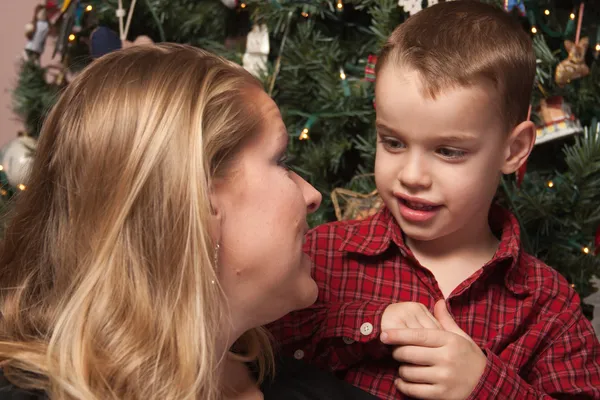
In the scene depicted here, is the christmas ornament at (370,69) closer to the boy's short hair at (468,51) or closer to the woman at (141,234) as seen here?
the boy's short hair at (468,51)

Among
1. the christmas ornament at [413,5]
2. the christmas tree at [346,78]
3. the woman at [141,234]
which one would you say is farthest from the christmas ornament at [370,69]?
the woman at [141,234]

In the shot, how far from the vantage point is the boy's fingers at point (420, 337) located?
1.12 metres

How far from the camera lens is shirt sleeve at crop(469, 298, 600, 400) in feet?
3.94

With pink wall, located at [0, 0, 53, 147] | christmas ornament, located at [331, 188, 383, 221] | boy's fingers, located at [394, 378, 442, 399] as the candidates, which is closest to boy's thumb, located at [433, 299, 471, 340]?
boy's fingers, located at [394, 378, 442, 399]

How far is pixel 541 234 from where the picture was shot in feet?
5.54

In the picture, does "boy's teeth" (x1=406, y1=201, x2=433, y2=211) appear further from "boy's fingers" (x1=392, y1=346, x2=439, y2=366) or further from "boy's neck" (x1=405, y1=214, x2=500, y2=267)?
"boy's fingers" (x1=392, y1=346, x2=439, y2=366)

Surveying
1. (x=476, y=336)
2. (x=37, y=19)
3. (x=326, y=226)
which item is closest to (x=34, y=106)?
(x=37, y=19)

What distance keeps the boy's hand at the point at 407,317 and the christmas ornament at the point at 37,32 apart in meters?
1.39

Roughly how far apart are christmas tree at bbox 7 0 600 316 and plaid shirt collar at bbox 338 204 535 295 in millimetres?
264

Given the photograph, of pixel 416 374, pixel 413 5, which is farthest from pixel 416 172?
pixel 413 5

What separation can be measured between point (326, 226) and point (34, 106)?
1.09m

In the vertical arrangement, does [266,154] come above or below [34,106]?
above

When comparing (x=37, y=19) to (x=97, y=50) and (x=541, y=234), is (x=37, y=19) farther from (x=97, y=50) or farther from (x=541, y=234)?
(x=541, y=234)

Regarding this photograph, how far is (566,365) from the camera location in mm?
1218
